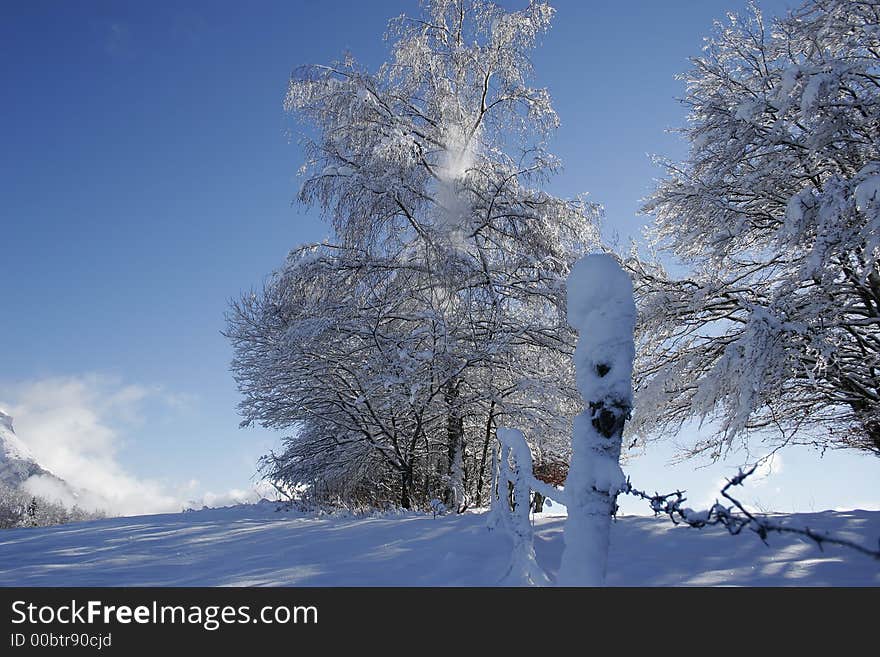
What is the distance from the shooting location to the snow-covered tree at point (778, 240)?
7.12 m

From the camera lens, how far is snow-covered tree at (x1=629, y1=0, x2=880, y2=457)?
7125 mm

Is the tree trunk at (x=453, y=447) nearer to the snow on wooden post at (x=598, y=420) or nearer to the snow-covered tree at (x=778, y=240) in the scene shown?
the snow-covered tree at (x=778, y=240)

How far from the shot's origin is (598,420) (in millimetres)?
2615

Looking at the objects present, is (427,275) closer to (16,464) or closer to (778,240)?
(778,240)

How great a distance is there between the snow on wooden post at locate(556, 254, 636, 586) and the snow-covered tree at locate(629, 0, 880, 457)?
5144 mm

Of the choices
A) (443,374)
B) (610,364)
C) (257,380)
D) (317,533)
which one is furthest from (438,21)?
(610,364)

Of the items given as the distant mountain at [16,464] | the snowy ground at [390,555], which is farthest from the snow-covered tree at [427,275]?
the distant mountain at [16,464]

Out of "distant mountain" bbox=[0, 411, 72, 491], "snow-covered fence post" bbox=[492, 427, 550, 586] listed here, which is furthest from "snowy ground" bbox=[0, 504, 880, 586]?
"distant mountain" bbox=[0, 411, 72, 491]

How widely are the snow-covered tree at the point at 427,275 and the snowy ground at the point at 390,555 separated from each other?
4.02m

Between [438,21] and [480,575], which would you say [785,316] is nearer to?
[480,575]

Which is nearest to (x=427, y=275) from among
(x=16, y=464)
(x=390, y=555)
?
(x=390, y=555)

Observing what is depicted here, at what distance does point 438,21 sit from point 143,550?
1158 cm

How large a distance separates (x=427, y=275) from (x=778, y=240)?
5.58m
